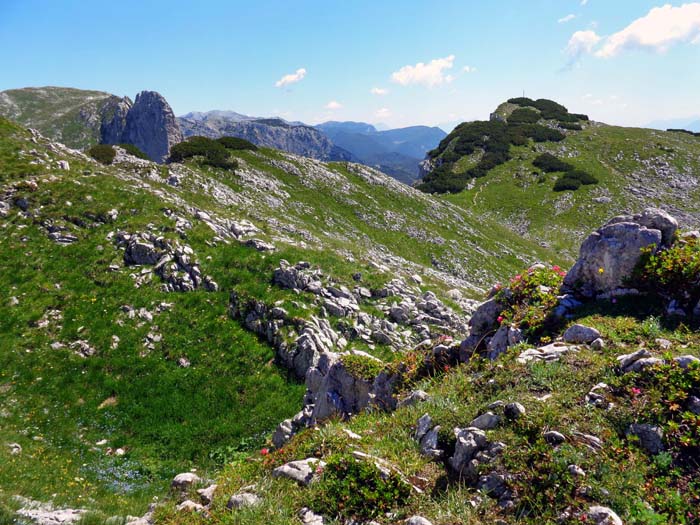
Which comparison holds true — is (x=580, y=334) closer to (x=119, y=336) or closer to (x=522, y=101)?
(x=119, y=336)

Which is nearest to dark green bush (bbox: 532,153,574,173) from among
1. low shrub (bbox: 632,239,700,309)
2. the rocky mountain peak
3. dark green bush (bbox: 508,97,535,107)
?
dark green bush (bbox: 508,97,535,107)

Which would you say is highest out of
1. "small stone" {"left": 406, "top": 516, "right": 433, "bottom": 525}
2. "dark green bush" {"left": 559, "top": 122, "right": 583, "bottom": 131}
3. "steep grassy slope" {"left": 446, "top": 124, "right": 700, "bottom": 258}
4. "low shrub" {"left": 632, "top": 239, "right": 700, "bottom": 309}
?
"dark green bush" {"left": 559, "top": 122, "right": 583, "bottom": 131}

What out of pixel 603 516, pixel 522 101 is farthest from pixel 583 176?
pixel 603 516

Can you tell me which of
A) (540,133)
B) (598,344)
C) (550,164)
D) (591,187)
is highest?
(540,133)

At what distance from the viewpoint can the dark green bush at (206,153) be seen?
46.4m

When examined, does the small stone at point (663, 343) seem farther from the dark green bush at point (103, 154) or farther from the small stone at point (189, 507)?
the dark green bush at point (103, 154)

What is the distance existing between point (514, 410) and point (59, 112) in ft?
783

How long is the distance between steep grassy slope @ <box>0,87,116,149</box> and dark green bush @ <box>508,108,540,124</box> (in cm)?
17762

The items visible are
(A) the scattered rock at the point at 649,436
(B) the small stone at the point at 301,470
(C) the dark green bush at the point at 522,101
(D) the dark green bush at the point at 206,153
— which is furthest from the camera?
(C) the dark green bush at the point at 522,101

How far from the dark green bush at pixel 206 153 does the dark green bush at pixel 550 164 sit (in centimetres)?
7052

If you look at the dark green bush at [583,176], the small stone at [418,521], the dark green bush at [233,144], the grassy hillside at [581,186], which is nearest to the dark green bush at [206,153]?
the dark green bush at [233,144]

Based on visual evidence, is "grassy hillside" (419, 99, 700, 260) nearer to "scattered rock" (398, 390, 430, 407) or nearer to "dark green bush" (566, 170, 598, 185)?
"dark green bush" (566, 170, 598, 185)

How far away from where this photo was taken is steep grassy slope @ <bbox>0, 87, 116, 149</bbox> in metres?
166

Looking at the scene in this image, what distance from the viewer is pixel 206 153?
48281mm
